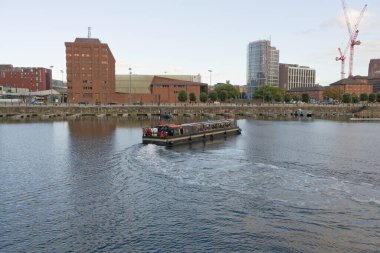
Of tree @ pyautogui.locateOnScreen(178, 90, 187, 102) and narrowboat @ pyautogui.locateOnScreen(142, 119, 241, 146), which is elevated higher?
tree @ pyautogui.locateOnScreen(178, 90, 187, 102)

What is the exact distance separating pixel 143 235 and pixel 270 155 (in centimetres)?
3552

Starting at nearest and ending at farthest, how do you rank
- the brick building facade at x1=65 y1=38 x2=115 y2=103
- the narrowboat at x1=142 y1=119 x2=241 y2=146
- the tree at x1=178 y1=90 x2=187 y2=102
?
the narrowboat at x1=142 y1=119 x2=241 y2=146
the brick building facade at x1=65 y1=38 x2=115 y2=103
the tree at x1=178 y1=90 x2=187 y2=102

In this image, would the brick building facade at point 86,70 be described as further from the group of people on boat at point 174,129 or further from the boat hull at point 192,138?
the group of people on boat at point 174,129

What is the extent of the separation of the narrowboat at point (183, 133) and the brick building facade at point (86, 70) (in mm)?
111458

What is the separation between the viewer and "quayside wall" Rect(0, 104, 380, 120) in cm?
13912

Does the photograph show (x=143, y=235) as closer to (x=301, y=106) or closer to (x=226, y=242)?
(x=226, y=242)

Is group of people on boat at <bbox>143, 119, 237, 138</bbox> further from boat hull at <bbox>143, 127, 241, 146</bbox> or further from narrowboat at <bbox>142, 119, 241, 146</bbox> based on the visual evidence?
boat hull at <bbox>143, 127, 241, 146</bbox>

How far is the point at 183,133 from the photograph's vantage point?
70188 millimetres

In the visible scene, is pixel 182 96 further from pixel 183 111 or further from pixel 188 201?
pixel 188 201

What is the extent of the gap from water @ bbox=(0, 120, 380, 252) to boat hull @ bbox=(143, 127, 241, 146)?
6.43m

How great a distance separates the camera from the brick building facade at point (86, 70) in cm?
17562

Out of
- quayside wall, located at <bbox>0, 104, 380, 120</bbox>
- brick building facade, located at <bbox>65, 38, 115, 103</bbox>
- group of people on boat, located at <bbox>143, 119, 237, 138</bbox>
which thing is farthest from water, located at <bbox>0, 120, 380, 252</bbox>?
brick building facade, located at <bbox>65, 38, 115, 103</bbox>

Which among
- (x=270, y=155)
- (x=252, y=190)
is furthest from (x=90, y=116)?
(x=252, y=190)

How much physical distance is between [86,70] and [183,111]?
57.8m
